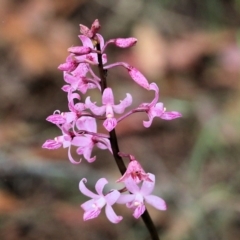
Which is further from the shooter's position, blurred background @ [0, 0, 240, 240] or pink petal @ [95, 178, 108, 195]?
blurred background @ [0, 0, 240, 240]

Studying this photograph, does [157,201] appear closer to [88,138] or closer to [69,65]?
[88,138]

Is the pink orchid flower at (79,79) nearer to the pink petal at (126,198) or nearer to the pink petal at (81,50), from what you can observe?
the pink petal at (81,50)

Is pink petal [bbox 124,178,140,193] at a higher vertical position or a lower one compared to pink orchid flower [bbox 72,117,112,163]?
lower

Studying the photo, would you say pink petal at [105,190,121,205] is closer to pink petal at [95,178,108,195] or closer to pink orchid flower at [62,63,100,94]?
pink petal at [95,178,108,195]

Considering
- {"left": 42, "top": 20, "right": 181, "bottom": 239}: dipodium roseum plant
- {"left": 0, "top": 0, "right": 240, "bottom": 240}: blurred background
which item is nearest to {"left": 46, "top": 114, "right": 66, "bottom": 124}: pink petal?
{"left": 42, "top": 20, "right": 181, "bottom": 239}: dipodium roseum plant

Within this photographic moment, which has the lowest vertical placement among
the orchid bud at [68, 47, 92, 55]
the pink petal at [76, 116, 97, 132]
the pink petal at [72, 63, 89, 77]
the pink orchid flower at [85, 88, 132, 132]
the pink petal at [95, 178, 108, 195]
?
the pink petal at [95, 178, 108, 195]

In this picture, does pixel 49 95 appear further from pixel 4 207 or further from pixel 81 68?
pixel 81 68

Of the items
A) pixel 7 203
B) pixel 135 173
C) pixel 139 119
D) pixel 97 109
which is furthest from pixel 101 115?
pixel 139 119
